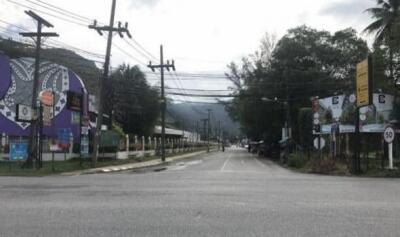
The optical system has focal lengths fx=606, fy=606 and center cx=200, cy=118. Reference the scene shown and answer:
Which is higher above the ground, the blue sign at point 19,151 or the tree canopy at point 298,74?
the tree canopy at point 298,74

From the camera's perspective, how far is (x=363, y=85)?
118 feet

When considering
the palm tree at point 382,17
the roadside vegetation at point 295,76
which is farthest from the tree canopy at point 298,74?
the palm tree at point 382,17

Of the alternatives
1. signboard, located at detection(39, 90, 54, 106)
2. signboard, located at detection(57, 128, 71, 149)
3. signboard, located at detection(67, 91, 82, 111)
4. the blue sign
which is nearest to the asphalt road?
the blue sign

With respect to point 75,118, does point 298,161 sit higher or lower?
lower

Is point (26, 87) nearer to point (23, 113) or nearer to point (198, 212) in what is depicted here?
point (23, 113)

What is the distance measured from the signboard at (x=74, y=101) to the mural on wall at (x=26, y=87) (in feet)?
22.4

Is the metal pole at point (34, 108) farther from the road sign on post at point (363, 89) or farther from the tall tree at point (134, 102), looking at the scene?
the tall tree at point (134, 102)

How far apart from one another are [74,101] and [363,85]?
21.5 m

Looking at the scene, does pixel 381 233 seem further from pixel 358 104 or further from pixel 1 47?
pixel 1 47

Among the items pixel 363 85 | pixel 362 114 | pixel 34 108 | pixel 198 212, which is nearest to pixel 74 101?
pixel 34 108

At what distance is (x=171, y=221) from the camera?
12.4 m

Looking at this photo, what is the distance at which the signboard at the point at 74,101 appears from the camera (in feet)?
147

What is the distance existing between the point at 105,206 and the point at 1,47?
205 feet

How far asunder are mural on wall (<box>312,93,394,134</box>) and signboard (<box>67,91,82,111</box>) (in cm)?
1864
